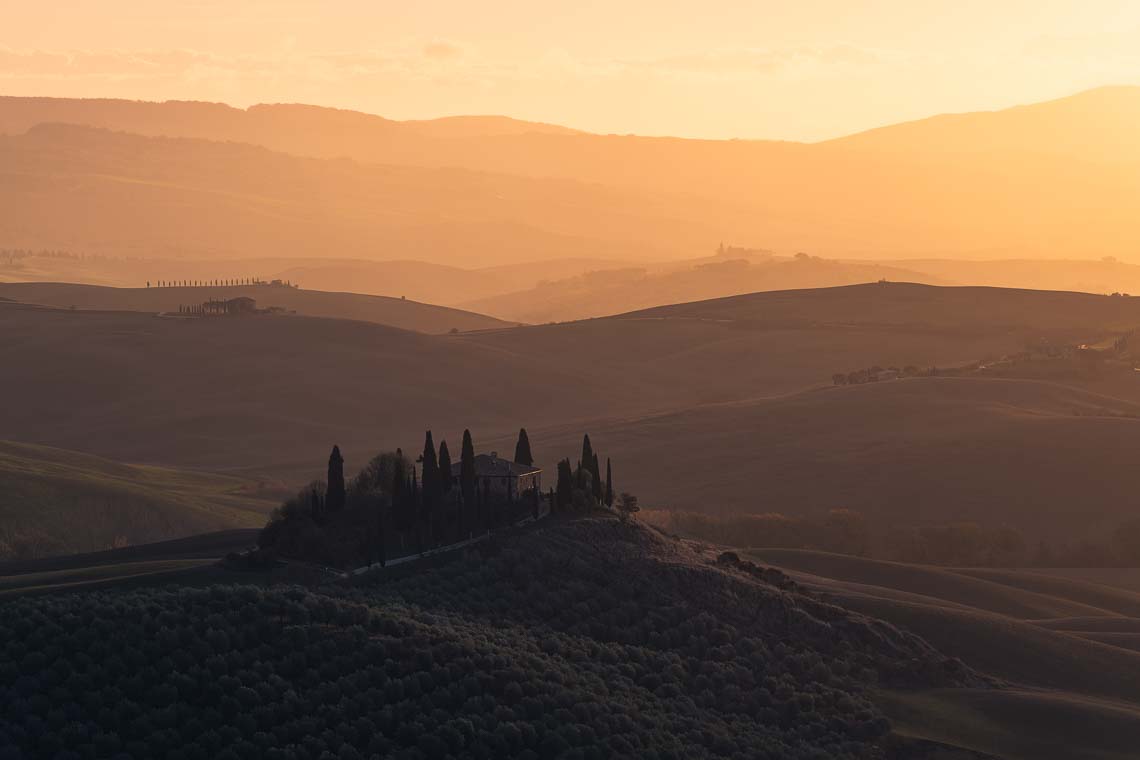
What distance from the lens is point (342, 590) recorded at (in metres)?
53.5

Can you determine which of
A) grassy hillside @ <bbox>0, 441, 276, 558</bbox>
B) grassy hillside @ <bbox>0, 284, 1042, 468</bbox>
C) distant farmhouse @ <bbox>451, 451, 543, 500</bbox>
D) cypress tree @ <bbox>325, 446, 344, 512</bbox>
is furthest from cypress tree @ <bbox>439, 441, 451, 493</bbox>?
grassy hillside @ <bbox>0, 284, 1042, 468</bbox>

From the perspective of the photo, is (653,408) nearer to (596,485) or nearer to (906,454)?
(906,454)

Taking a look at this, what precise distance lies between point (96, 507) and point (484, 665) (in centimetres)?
5664

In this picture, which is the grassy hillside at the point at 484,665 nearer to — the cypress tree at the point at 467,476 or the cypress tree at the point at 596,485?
the cypress tree at the point at 467,476

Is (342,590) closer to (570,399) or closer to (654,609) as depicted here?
(654,609)

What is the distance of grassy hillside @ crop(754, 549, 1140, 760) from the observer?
50.3 m

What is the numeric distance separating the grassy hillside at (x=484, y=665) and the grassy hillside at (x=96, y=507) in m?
39.6

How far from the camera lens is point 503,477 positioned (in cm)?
6994

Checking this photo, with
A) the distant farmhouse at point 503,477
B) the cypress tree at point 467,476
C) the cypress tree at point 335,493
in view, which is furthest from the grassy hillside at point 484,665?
the cypress tree at point 335,493

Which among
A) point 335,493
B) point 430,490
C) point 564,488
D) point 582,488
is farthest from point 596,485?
point 335,493

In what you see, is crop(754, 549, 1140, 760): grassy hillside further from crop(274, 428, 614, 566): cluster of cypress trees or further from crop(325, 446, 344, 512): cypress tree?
crop(325, 446, 344, 512): cypress tree

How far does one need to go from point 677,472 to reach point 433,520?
56942 millimetres

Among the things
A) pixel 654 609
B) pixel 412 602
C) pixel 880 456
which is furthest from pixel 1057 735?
pixel 880 456

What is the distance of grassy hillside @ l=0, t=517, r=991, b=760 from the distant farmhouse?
7.60 m
